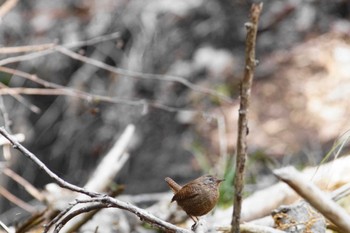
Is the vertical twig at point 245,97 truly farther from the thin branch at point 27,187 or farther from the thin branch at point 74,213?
the thin branch at point 27,187

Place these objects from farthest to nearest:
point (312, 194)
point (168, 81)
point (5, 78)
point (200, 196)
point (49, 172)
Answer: point (168, 81)
point (5, 78)
point (200, 196)
point (49, 172)
point (312, 194)

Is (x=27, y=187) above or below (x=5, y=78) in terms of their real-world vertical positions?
below

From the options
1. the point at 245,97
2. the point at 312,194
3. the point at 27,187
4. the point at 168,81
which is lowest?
the point at 312,194

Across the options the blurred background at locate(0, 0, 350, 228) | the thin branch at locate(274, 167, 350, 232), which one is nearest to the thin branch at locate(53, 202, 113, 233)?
the thin branch at locate(274, 167, 350, 232)

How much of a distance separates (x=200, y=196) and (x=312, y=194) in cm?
54

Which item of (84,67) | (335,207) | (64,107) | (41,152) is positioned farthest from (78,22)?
(335,207)

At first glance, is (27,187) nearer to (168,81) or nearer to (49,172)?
(49,172)

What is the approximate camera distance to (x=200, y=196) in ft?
4.91

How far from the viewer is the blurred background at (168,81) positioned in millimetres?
3885

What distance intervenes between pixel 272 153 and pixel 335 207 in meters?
2.67

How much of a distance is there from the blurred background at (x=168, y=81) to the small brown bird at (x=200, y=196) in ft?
7.13

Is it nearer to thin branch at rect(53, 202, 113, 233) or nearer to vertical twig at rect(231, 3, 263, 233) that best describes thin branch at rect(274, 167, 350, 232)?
vertical twig at rect(231, 3, 263, 233)

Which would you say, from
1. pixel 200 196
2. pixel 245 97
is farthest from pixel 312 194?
pixel 200 196

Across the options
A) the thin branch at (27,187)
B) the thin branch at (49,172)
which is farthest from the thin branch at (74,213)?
the thin branch at (27,187)
